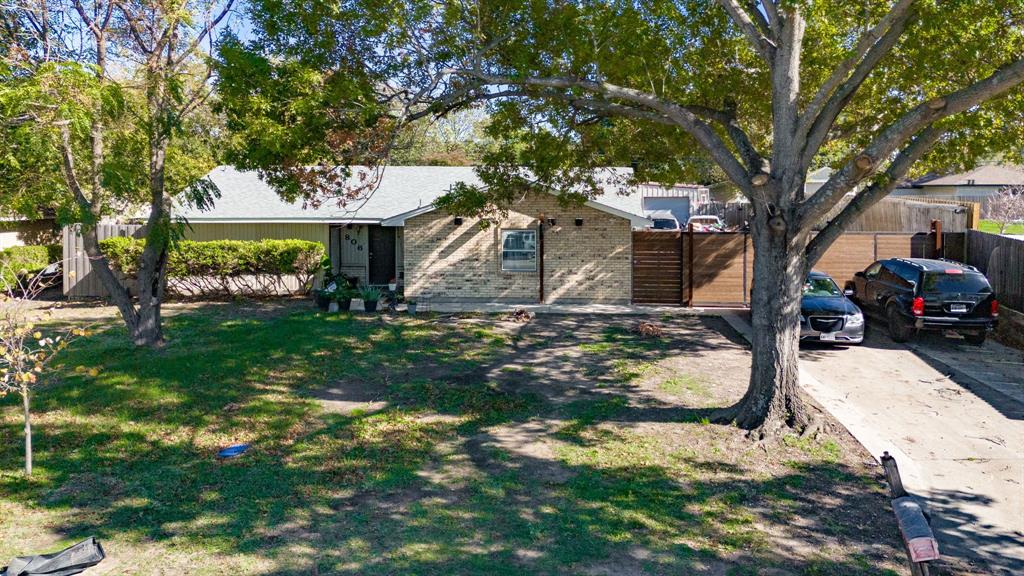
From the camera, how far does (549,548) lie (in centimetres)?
668

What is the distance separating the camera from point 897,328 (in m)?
15.7

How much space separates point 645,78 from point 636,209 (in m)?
9.83

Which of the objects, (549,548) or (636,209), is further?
(636,209)

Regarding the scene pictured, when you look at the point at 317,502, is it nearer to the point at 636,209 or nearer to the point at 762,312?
the point at 762,312

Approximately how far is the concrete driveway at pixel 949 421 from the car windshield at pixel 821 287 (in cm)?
126

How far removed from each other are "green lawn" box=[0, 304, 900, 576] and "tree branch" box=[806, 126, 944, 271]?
2.68m

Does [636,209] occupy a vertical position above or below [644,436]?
above

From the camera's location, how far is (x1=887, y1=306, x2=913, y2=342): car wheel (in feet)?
51.0

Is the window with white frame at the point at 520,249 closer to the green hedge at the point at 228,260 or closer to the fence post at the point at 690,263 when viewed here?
the fence post at the point at 690,263

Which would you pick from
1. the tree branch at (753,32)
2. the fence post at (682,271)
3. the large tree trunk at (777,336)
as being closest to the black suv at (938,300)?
the fence post at (682,271)

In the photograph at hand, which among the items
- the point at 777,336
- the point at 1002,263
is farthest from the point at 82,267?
the point at 1002,263

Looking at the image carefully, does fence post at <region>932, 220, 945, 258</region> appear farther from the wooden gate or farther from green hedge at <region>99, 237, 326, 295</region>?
green hedge at <region>99, 237, 326, 295</region>

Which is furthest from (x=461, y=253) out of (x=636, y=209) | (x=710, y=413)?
(x=710, y=413)

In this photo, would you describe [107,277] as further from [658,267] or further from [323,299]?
[658,267]
